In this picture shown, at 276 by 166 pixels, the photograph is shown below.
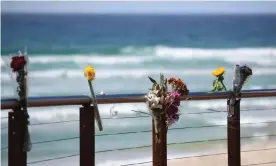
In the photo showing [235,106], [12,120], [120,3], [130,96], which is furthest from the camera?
[120,3]

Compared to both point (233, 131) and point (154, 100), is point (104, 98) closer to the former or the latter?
point (154, 100)

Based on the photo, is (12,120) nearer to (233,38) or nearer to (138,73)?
(138,73)

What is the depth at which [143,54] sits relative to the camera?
13.4m

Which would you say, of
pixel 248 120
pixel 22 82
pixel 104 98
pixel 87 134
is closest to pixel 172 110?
pixel 104 98

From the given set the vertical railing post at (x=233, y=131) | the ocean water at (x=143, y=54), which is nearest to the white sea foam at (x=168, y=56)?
the ocean water at (x=143, y=54)

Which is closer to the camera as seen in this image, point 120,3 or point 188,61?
point 120,3

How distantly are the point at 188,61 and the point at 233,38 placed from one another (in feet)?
6.07

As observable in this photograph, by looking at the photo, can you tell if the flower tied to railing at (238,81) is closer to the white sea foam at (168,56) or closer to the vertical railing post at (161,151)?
the vertical railing post at (161,151)

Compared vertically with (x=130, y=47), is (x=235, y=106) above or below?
below

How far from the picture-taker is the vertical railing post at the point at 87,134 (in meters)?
2.86

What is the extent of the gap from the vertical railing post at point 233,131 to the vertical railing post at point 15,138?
1.36 metres

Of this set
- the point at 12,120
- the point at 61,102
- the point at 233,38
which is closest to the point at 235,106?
the point at 61,102

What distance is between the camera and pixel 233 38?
14375mm

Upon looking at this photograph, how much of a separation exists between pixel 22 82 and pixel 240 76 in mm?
1393
